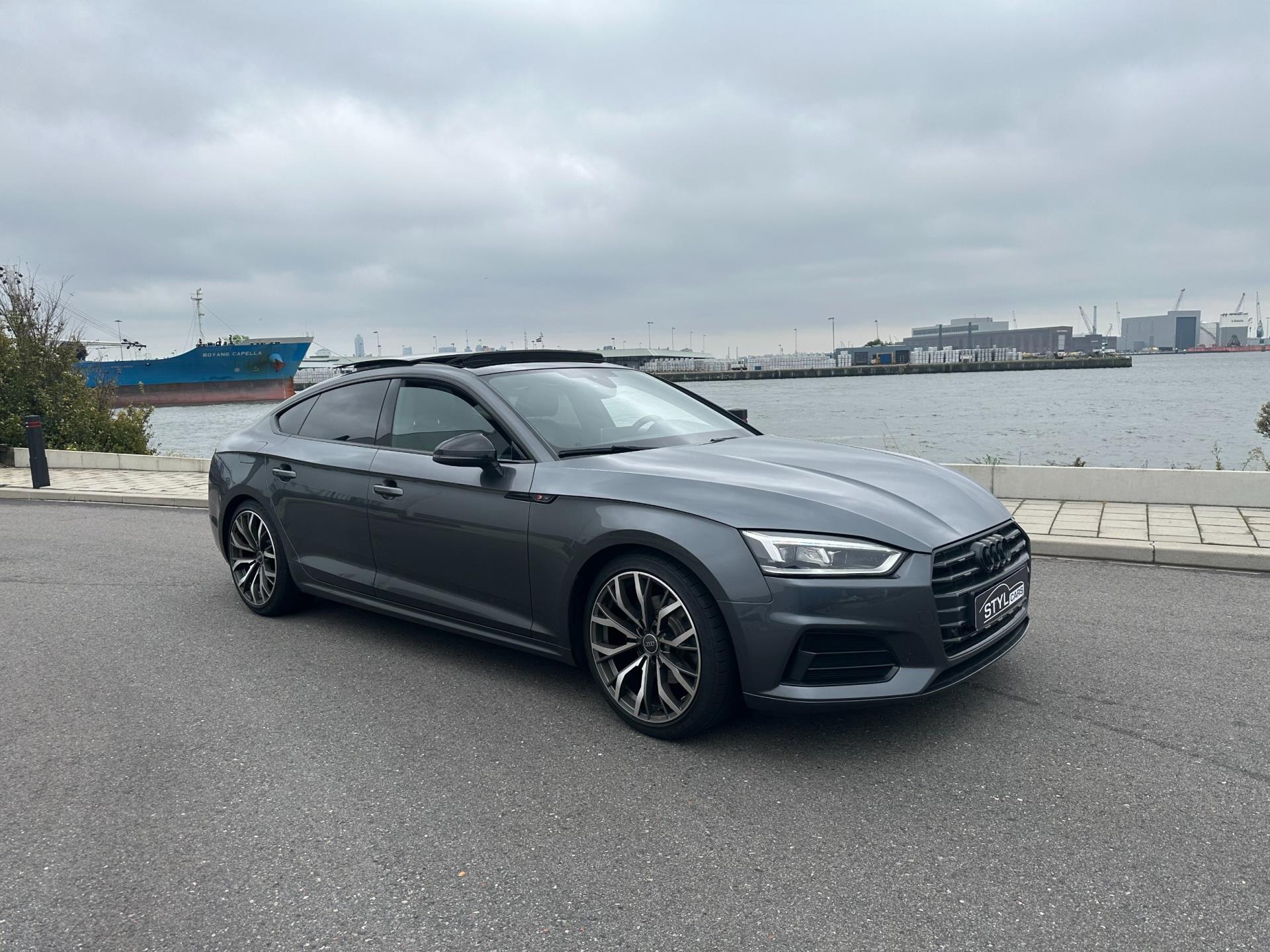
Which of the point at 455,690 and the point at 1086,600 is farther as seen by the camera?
the point at 1086,600

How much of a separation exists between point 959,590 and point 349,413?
346 cm

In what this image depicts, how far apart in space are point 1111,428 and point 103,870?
36.4m

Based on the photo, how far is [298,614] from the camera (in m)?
5.96

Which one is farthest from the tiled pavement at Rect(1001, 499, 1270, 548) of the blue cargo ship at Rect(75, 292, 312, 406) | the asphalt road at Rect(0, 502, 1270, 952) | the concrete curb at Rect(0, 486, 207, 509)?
the blue cargo ship at Rect(75, 292, 312, 406)

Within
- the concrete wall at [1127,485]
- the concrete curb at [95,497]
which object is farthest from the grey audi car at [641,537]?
the concrete curb at [95,497]

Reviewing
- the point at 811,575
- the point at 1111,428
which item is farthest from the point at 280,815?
the point at 1111,428

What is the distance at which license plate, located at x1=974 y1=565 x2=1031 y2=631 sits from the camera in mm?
3609

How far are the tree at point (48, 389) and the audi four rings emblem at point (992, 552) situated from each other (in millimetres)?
18809

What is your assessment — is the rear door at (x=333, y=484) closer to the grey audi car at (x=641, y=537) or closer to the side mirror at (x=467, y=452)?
the grey audi car at (x=641, y=537)

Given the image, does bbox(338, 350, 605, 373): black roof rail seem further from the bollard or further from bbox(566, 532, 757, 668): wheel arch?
the bollard

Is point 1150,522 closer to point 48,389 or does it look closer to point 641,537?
point 641,537

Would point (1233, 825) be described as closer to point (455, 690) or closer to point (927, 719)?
point (927, 719)

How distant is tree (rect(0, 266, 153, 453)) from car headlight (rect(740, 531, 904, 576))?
1857cm

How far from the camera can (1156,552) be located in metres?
6.86
